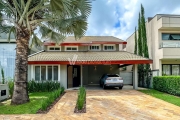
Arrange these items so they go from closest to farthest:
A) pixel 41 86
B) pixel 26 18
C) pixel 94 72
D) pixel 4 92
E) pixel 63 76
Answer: pixel 26 18
pixel 4 92
pixel 41 86
pixel 63 76
pixel 94 72

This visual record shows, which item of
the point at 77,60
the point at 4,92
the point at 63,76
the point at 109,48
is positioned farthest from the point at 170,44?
the point at 4,92

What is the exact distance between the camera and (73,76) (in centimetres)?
2348

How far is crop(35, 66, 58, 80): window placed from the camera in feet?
62.4

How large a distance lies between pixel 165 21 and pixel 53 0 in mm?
14996

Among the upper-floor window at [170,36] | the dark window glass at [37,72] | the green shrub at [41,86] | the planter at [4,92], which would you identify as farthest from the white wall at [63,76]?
the upper-floor window at [170,36]

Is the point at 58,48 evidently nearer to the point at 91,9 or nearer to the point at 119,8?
the point at 119,8

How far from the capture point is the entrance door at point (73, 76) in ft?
75.7

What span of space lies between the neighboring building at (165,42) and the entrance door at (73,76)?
9548 millimetres

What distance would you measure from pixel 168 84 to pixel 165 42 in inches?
252

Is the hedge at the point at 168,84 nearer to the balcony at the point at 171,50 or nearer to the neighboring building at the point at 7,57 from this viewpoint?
the balcony at the point at 171,50

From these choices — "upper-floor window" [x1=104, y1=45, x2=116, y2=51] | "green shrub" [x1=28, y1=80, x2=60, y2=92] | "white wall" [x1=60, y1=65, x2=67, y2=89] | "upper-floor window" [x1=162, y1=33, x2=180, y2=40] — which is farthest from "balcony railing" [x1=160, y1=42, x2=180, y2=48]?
"green shrub" [x1=28, y1=80, x2=60, y2=92]

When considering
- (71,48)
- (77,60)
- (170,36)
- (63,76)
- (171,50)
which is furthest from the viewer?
(71,48)

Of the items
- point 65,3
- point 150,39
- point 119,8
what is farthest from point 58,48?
point 65,3

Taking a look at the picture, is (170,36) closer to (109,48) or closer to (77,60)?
(109,48)
